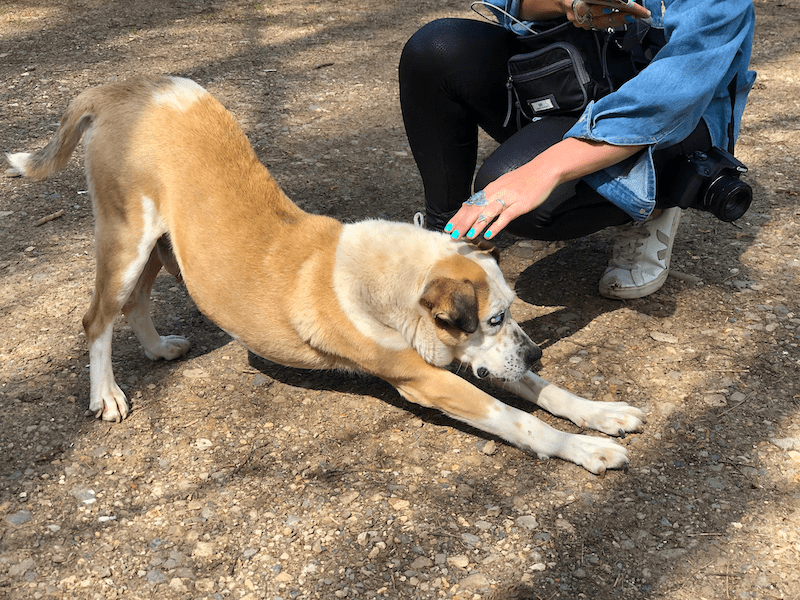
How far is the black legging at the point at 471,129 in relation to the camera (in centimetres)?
319

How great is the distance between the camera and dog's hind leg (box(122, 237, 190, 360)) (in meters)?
3.24

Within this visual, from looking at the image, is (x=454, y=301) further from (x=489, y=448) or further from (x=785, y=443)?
(x=785, y=443)

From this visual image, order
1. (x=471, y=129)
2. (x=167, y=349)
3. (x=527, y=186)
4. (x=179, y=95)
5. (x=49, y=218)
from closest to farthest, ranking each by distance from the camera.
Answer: (x=527, y=186)
(x=179, y=95)
(x=167, y=349)
(x=471, y=129)
(x=49, y=218)

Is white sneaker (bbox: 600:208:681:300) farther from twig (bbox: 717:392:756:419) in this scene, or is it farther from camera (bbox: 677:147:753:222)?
twig (bbox: 717:392:756:419)

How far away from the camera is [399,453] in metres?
2.83

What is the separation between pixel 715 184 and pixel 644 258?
628 millimetres

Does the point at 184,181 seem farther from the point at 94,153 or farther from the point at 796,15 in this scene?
the point at 796,15

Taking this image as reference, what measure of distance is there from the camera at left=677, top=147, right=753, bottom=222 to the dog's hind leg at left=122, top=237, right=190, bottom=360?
2258mm

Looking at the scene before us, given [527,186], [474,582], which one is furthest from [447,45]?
[474,582]

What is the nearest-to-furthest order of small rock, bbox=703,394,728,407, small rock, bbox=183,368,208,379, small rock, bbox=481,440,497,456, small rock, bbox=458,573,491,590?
1. small rock, bbox=458,573,491,590
2. small rock, bbox=481,440,497,456
3. small rock, bbox=703,394,728,407
4. small rock, bbox=183,368,208,379

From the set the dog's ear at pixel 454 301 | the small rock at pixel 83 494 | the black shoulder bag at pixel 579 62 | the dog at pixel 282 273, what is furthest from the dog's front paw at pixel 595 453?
the small rock at pixel 83 494

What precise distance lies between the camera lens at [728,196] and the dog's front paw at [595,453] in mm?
1112

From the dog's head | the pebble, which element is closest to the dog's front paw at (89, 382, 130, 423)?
the pebble

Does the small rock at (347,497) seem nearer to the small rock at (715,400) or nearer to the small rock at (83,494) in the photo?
the small rock at (83,494)
